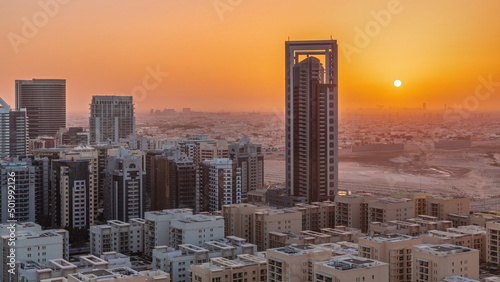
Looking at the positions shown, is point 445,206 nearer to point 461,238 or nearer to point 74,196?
point 461,238

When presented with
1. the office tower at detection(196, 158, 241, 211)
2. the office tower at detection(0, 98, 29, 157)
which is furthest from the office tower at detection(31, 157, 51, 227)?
the office tower at detection(0, 98, 29, 157)

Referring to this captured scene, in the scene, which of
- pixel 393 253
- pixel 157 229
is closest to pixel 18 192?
pixel 157 229

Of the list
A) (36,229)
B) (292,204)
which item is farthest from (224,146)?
(36,229)

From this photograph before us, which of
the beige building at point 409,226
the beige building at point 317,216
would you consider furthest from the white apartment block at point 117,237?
the beige building at point 409,226

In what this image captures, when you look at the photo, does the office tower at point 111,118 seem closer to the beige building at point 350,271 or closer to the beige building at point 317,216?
the beige building at point 317,216

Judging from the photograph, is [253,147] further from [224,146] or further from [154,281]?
[154,281]

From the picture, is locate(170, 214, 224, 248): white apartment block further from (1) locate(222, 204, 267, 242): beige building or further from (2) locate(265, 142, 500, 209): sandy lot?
(2) locate(265, 142, 500, 209): sandy lot
